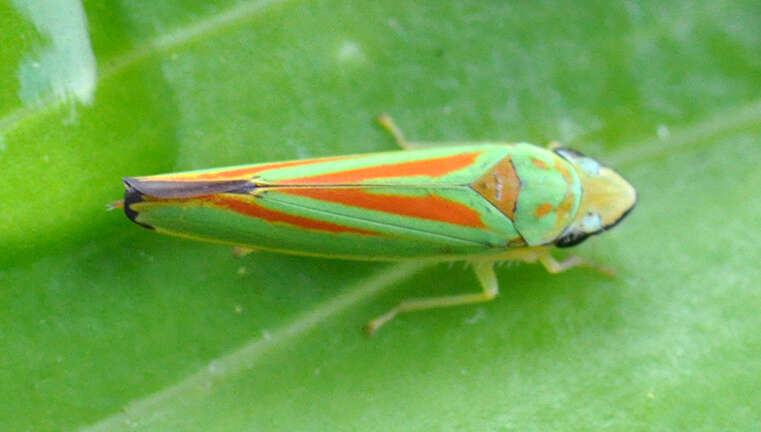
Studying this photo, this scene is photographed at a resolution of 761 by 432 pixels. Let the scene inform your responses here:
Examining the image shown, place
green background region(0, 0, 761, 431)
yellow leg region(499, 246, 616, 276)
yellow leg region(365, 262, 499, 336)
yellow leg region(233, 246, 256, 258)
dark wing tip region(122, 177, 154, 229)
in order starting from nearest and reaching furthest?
dark wing tip region(122, 177, 154, 229), green background region(0, 0, 761, 431), yellow leg region(233, 246, 256, 258), yellow leg region(365, 262, 499, 336), yellow leg region(499, 246, 616, 276)

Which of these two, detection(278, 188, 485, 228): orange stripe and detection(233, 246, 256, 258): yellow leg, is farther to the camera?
detection(233, 246, 256, 258): yellow leg

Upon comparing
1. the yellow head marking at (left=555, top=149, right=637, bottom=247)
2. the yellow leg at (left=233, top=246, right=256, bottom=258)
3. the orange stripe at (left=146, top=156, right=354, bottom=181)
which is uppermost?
the orange stripe at (left=146, top=156, right=354, bottom=181)

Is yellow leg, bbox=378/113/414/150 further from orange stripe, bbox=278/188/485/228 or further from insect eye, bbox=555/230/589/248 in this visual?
insect eye, bbox=555/230/589/248

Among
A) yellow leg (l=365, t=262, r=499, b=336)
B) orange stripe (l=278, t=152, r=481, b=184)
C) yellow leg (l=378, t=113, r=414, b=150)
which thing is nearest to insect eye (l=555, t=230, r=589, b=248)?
yellow leg (l=365, t=262, r=499, b=336)

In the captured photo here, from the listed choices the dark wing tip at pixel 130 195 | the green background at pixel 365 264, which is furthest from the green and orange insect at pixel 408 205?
the green background at pixel 365 264

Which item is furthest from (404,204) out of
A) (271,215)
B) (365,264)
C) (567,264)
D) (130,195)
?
(130,195)

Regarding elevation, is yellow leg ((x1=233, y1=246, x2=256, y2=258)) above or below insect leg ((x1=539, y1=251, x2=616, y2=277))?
above

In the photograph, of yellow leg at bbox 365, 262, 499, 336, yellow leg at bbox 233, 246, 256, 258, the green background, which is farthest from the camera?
yellow leg at bbox 365, 262, 499, 336
